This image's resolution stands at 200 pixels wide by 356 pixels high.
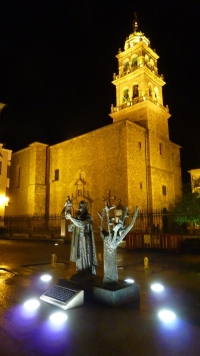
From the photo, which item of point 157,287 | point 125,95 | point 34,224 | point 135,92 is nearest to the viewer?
point 157,287

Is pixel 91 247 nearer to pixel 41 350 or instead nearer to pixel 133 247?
pixel 41 350

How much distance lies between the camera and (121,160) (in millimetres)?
23469

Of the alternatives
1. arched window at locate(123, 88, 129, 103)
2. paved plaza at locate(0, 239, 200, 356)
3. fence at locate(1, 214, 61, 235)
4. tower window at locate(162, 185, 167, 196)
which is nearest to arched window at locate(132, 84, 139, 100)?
arched window at locate(123, 88, 129, 103)

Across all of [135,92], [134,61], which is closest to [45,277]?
[135,92]

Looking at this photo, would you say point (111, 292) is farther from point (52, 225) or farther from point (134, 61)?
point (134, 61)

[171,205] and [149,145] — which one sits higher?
[149,145]

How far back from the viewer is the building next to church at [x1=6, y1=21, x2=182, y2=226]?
23.9 m

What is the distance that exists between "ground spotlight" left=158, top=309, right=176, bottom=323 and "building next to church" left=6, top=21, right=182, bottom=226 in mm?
17943

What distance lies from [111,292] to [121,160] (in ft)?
64.0

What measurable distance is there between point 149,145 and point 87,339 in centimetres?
2367

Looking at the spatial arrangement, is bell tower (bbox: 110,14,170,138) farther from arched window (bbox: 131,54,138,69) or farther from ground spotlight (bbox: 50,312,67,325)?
ground spotlight (bbox: 50,312,67,325)

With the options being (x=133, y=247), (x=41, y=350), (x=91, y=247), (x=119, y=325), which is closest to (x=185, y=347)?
(x=119, y=325)

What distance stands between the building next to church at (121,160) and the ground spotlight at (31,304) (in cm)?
1770

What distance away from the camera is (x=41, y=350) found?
10.00 feet
